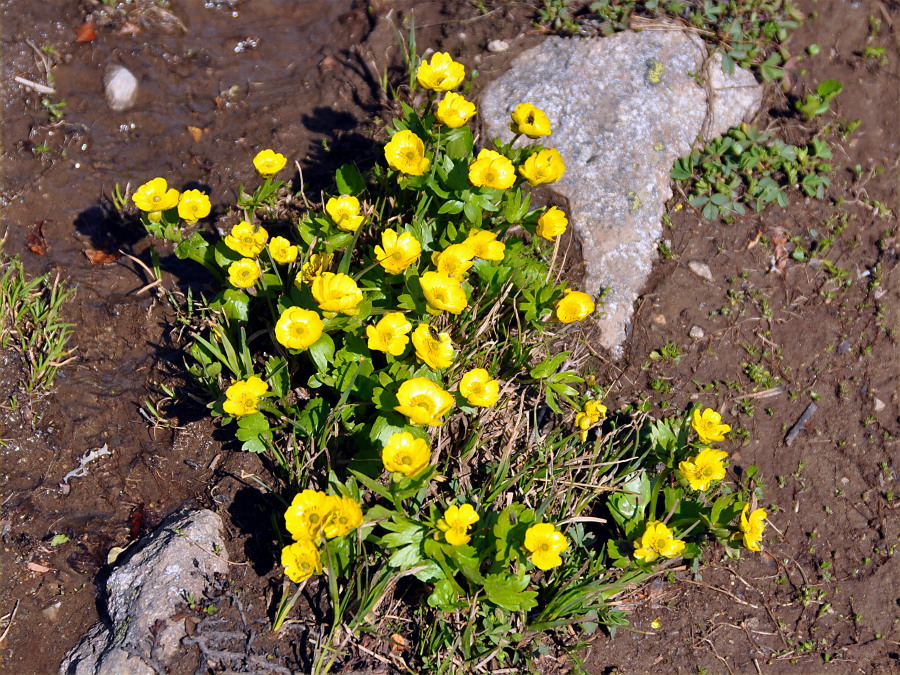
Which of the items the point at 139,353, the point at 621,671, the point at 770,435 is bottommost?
the point at 621,671

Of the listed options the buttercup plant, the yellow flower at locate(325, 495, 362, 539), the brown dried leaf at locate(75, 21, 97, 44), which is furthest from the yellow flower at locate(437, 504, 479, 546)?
the brown dried leaf at locate(75, 21, 97, 44)

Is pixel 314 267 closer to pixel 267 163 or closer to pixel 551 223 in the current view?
pixel 267 163

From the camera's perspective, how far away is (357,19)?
13.6 ft

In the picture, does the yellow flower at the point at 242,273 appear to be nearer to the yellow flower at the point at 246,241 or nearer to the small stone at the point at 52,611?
the yellow flower at the point at 246,241

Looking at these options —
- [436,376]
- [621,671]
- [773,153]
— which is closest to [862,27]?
[773,153]

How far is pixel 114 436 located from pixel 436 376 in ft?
5.11

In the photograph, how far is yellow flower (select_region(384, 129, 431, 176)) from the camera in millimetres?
2893

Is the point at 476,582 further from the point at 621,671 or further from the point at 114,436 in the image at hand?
the point at 114,436

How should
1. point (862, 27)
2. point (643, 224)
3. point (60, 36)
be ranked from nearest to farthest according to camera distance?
point (643, 224), point (60, 36), point (862, 27)

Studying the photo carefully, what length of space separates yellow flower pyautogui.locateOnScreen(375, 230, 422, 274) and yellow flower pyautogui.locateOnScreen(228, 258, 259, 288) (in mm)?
550

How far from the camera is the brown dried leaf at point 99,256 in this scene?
336 centimetres

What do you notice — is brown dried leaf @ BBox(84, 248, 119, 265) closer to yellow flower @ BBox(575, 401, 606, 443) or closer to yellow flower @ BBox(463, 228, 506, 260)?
yellow flower @ BBox(463, 228, 506, 260)

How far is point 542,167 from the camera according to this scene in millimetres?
2955

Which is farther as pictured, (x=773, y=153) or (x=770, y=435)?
(x=773, y=153)
